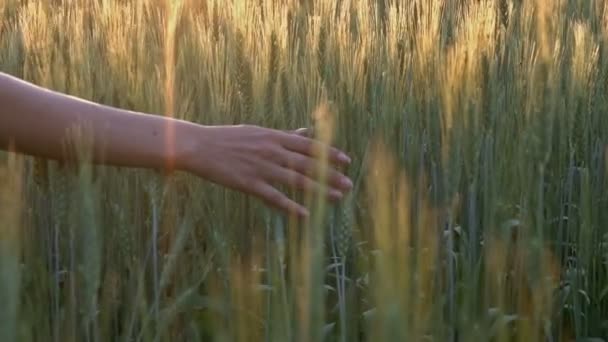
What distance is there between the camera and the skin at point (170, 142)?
106cm

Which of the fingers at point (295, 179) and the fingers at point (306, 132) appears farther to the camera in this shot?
the fingers at point (306, 132)

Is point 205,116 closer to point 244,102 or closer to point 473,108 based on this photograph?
point 244,102

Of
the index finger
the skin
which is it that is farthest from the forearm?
the index finger

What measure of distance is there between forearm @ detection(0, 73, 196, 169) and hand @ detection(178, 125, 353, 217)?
2 cm

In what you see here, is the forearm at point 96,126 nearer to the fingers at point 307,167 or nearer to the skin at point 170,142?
the skin at point 170,142

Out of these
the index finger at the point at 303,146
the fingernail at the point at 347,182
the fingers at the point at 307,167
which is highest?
the index finger at the point at 303,146

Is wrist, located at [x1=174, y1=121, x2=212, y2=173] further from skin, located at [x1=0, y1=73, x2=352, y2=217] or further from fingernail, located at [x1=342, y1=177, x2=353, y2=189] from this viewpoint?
fingernail, located at [x1=342, y1=177, x2=353, y2=189]

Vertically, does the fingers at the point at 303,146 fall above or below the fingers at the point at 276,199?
above

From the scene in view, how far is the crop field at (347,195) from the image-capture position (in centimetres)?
116

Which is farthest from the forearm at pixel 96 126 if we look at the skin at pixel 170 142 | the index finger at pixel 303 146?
the index finger at pixel 303 146

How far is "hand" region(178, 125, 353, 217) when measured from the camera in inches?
41.2

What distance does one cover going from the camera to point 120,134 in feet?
3.53

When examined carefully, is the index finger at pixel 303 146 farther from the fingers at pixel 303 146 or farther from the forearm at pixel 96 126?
the forearm at pixel 96 126

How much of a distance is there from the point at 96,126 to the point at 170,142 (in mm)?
75
